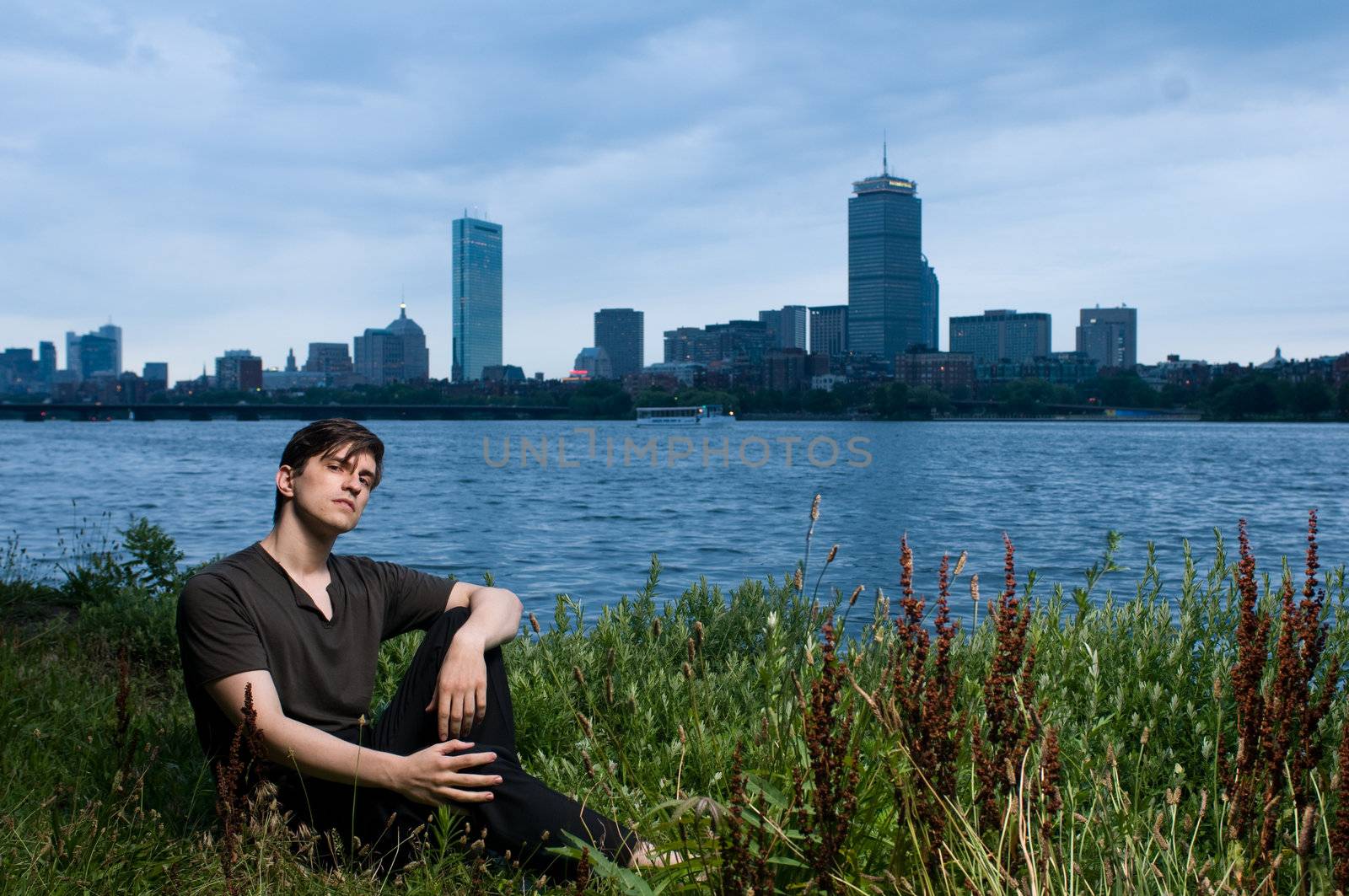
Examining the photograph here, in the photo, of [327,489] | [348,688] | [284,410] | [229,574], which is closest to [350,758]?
[348,688]

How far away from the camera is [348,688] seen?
3545mm

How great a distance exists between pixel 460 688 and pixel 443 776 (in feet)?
0.88

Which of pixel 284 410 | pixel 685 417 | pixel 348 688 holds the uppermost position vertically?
pixel 348 688

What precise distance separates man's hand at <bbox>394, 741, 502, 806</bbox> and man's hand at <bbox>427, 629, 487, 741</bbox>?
0.11 m

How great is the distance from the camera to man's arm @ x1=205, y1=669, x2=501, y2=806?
3061mm

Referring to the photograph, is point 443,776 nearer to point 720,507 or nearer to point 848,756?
point 848,756

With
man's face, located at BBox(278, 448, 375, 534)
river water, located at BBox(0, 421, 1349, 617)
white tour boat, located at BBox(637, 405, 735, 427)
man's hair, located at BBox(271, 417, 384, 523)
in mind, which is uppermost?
man's hair, located at BBox(271, 417, 384, 523)

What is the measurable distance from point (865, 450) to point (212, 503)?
58725mm

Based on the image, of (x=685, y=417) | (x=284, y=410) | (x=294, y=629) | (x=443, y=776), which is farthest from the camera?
(x=284, y=410)

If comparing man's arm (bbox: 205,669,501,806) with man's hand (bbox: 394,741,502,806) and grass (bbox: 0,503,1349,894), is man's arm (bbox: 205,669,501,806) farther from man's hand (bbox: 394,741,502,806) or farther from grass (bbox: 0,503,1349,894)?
grass (bbox: 0,503,1349,894)

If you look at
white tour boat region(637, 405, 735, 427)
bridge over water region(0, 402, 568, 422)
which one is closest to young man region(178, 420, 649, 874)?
white tour boat region(637, 405, 735, 427)

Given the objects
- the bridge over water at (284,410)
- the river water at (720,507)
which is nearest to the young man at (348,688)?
the river water at (720,507)

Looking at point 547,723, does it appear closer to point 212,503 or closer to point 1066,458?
point 212,503

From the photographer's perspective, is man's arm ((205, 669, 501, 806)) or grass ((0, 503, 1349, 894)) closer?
grass ((0, 503, 1349, 894))
